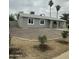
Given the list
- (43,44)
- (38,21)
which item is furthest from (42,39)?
(38,21)

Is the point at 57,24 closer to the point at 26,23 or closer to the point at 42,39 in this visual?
the point at 42,39

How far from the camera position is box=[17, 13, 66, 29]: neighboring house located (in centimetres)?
268

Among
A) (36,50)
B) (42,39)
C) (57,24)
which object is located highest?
(57,24)

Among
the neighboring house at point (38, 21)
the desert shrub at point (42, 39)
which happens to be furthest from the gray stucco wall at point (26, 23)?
the desert shrub at point (42, 39)

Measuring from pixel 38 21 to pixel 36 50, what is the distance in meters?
0.37

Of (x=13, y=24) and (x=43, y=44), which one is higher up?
(x=13, y=24)

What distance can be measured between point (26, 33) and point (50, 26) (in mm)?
320

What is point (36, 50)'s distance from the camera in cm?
267

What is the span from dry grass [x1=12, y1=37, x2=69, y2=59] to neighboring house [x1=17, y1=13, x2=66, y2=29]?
205mm

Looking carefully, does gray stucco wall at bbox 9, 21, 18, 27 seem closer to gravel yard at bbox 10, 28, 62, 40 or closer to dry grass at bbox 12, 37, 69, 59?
gravel yard at bbox 10, 28, 62, 40

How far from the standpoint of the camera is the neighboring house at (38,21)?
268 cm
